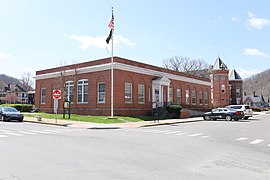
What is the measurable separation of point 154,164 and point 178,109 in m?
26.0

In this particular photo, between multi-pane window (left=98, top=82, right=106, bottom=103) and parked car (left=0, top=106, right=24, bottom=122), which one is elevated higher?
multi-pane window (left=98, top=82, right=106, bottom=103)

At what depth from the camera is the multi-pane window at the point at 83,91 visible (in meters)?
33.5

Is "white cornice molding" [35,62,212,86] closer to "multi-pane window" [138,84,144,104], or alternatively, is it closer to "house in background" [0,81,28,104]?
"multi-pane window" [138,84,144,104]

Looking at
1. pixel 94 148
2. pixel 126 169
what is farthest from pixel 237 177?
pixel 94 148

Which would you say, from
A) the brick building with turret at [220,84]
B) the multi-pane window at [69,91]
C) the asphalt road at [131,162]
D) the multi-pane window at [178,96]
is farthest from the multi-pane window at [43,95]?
the brick building with turret at [220,84]

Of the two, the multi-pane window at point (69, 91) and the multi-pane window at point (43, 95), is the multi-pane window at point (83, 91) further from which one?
the multi-pane window at point (43, 95)

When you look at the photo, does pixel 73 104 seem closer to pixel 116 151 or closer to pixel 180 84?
pixel 180 84

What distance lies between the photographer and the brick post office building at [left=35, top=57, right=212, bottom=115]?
30.9 meters

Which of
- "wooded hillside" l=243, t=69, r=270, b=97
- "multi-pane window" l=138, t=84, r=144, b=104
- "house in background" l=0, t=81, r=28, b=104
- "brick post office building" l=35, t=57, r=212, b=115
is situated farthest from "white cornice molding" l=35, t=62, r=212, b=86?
"wooded hillside" l=243, t=69, r=270, b=97

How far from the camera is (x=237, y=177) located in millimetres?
6402

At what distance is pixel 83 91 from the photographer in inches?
1328

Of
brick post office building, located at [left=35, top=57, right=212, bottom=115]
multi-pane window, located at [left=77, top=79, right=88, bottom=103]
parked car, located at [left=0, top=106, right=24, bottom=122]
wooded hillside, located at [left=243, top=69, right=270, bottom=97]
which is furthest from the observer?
wooded hillside, located at [left=243, top=69, right=270, bottom=97]

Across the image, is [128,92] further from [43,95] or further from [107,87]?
[43,95]

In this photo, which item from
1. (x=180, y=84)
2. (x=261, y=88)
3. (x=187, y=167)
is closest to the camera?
(x=187, y=167)
